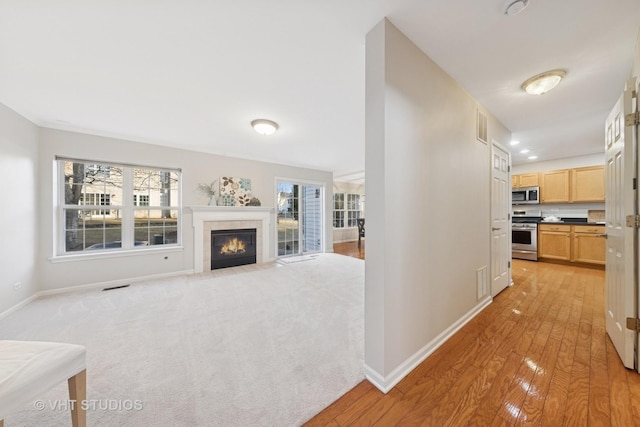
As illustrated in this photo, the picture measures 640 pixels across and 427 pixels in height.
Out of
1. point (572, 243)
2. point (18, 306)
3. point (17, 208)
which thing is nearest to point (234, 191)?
point (17, 208)

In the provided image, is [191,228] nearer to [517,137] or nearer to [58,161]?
[58,161]

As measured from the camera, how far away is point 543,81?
7.06ft

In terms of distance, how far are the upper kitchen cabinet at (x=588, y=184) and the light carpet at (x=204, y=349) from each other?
5.46 m

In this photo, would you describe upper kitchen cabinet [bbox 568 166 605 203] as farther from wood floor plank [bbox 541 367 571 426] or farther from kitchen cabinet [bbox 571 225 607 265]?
wood floor plank [bbox 541 367 571 426]

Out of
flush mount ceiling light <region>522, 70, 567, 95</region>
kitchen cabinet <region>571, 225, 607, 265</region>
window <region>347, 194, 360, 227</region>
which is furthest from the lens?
window <region>347, 194, 360, 227</region>

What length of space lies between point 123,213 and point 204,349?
130 inches

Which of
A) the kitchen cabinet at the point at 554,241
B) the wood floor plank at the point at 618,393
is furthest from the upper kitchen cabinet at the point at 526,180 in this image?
the wood floor plank at the point at 618,393

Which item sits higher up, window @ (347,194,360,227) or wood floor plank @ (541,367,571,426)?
window @ (347,194,360,227)

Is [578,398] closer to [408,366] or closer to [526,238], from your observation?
[408,366]

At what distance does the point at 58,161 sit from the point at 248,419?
4525 mm

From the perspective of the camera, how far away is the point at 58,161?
3381mm

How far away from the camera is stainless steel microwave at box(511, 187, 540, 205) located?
536cm

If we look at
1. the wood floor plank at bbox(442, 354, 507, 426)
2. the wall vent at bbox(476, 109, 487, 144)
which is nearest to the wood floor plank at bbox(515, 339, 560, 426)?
the wood floor plank at bbox(442, 354, 507, 426)

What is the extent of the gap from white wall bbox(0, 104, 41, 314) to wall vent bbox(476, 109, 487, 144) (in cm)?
542
